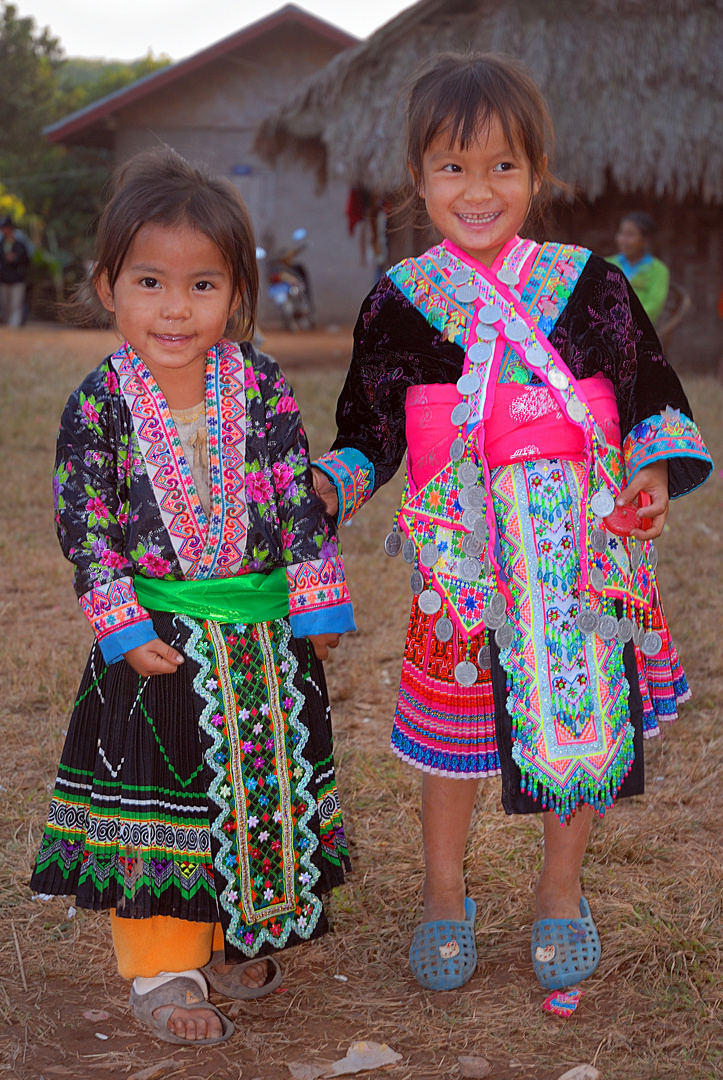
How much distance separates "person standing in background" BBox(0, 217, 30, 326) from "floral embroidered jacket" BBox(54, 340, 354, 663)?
15.4 meters

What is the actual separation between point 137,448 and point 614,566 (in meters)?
0.89

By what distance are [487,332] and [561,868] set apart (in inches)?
42.3

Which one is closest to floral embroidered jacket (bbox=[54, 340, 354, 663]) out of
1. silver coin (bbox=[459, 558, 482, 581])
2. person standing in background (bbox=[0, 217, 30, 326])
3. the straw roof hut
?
silver coin (bbox=[459, 558, 482, 581])

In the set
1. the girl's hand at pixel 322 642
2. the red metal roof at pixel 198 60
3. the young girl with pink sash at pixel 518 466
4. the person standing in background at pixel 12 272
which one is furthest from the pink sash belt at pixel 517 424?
the red metal roof at pixel 198 60

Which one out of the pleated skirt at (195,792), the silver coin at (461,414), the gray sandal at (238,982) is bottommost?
the gray sandal at (238,982)

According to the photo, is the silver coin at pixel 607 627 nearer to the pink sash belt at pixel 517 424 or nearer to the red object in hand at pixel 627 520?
the red object in hand at pixel 627 520

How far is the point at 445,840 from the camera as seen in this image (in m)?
2.15

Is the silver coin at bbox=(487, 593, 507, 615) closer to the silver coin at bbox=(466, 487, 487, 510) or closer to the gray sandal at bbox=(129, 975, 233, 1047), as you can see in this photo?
the silver coin at bbox=(466, 487, 487, 510)

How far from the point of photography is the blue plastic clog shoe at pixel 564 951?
2.08 metres

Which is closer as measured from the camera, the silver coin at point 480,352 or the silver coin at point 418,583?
the silver coin at point 480,352

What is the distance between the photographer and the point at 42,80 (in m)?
26.8

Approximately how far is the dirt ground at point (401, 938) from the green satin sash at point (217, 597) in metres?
0.78

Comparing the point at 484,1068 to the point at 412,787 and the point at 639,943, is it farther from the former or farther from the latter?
the point at 412,787

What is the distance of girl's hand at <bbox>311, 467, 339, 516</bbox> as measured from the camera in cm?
202
